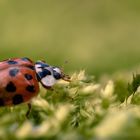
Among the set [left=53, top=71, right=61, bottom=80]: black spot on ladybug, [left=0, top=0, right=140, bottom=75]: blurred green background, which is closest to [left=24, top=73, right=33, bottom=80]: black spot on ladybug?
[left=53, top=71, right=61, bottom=80]: black spot on ladybug

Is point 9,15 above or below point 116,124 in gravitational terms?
below

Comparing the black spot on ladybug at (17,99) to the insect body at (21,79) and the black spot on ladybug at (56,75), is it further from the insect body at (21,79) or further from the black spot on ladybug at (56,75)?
the black spot on ladybug at (56,75)

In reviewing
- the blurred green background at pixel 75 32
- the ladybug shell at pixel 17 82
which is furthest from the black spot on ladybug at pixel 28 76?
the blurred green background at pixel 75 32

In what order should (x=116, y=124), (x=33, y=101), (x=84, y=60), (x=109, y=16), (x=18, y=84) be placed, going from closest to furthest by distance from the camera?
(x=116, y=124), (x=33, y=101), (x=18, y=84), (x=84, y=60), (x=109, y=16)

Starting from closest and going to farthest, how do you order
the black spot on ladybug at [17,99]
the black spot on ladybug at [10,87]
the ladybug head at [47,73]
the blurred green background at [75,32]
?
1. the black spot on ladybug at [17,99]
2. the black spot on ladybug at [10,87]
3. the ladybug head at [47,73]
4. the blurred green background at [75,32]

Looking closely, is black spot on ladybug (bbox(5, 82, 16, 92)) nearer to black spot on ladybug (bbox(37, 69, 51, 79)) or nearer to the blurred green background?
black spot on ladybug (bbox(37, 69, 51, 79))

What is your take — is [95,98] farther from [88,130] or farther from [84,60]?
[84,60]

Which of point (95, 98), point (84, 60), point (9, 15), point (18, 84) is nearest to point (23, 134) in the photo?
point (95, 98)

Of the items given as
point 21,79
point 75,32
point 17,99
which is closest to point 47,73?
point 21,79

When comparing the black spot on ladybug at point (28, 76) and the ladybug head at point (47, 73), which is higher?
the black spot on ladybug at point (28, 76)
